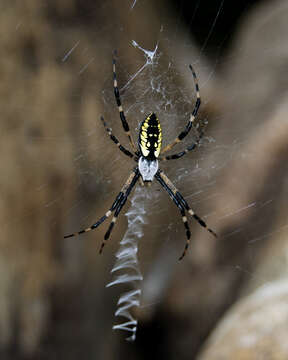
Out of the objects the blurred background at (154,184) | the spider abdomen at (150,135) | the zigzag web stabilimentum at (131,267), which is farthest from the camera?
the zigzag web stabilimentum at (131,267)

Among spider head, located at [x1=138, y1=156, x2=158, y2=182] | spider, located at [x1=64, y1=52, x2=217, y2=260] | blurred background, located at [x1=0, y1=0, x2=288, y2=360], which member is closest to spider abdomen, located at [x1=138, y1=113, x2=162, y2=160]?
spider, located at [x1=64, y1=52, x2=217, y2=260]

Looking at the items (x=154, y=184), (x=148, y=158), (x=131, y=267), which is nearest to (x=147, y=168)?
(x=148, y=158)

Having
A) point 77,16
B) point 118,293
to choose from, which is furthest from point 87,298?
point 77,16

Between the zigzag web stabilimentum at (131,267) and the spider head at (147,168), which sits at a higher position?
the spider head at (147,168)

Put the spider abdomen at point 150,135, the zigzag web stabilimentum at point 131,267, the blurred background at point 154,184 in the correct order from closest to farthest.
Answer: the spider abdomen at point 150,135
the blurred background at point 154,184
the zigzag web stabilimentum at point 131,267

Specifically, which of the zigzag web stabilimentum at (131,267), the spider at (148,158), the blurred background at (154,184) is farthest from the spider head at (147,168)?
the zigzag web stabilimentum at (131,267)

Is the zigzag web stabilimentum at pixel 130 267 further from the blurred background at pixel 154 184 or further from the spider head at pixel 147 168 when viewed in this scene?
the spider head at pixel 147 168
